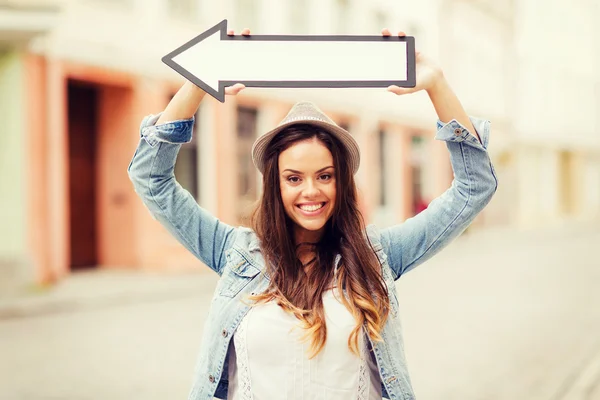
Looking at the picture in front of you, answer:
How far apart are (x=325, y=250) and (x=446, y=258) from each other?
17.4m

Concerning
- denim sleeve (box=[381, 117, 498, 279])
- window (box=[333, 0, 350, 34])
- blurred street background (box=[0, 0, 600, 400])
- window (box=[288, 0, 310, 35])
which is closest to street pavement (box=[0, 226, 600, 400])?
blurred street background (box=[0, 0, 600, 400])

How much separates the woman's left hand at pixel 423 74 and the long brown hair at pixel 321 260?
0.28 metres

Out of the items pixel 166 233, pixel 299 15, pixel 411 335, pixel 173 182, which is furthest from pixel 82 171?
pixel 173 182

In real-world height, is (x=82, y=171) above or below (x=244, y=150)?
below

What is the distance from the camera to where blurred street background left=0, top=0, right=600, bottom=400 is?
6.96 metres

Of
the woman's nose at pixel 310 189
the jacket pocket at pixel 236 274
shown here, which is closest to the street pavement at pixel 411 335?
the jacket pocket at pixel 236 274

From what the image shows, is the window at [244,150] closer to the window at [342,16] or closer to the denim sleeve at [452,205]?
the window at [342,16]

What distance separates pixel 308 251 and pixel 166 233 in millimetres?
14343

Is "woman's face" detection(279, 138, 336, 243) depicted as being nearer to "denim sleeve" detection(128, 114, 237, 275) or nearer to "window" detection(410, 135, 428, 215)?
"denim sleeve" detection(128, 114, 237, 275)

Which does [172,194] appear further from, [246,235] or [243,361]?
[243,361]

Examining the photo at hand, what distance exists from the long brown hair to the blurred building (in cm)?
22

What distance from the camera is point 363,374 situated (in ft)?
6.89

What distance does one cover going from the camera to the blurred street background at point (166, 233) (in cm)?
696

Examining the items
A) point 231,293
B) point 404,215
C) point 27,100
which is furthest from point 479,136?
point 404,215
